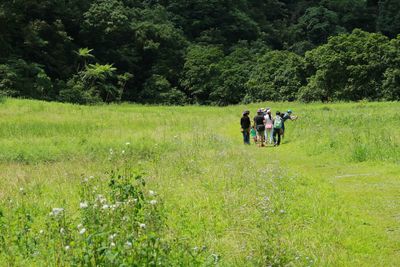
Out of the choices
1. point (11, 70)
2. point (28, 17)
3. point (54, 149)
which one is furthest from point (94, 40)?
point (54, 149)

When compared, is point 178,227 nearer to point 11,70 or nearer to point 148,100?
point 11,70

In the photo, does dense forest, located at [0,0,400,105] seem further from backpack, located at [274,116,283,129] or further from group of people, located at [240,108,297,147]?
backpack, located at [274,116,283,129]

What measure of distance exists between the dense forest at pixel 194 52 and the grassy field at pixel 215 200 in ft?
89.9

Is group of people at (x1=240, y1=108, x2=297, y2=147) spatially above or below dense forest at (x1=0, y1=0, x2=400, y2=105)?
below

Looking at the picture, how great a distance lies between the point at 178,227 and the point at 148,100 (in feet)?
170

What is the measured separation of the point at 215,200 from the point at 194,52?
52.9 m

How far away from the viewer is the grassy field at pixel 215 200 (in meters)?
5.86

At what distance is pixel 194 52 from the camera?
60.6 meters

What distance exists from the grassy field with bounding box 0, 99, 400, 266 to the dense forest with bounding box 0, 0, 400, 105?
27.4m

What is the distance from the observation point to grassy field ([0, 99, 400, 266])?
5.86 metres

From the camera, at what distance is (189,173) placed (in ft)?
39.1

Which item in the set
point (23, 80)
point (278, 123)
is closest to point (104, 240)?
point (278, 123)

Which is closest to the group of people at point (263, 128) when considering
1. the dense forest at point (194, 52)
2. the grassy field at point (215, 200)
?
the grassy field at point (215, 200)

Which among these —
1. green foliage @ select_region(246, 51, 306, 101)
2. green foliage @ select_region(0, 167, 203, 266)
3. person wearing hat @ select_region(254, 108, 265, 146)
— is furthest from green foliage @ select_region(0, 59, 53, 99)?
green foliage @ select_region(0, 167, 203, 266)
